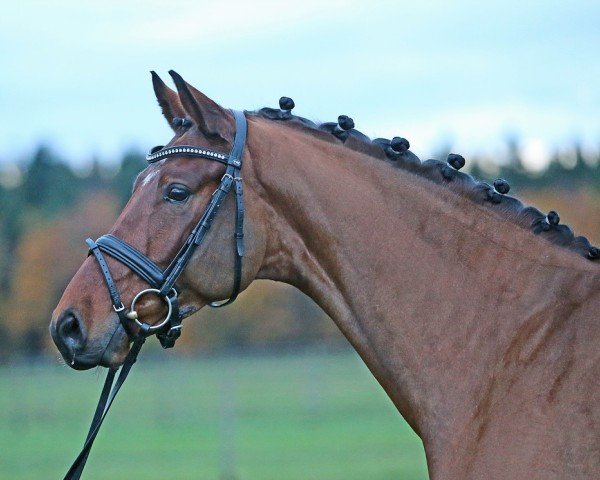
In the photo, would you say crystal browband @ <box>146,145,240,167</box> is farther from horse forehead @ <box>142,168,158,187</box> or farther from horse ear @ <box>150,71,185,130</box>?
horse ear @ <box>150,71,185,130</box>

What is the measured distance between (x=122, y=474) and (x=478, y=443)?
501 inches

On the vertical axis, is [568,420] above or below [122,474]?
above

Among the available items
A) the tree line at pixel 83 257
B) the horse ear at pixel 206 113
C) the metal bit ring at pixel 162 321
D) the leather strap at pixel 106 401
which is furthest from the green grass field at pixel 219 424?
the horse ear at pixel 206 113

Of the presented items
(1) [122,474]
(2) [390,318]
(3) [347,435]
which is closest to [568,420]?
(2) [390,318]

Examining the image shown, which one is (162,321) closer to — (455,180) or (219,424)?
(455,180)

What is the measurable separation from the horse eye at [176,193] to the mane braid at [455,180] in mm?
622

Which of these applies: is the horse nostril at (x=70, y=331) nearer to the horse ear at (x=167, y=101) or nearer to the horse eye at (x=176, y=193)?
the horse eye at (x=176, y=193)

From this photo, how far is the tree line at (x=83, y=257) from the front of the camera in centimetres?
4344

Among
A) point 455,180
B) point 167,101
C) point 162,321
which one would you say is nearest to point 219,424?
point 167,101

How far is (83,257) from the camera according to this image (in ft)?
141

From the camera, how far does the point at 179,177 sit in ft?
14.6

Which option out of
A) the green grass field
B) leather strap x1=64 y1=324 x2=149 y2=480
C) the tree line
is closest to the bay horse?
leather strap x1=64 y1=324 x2=149 y2=480

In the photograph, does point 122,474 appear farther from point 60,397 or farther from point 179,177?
point 60,397

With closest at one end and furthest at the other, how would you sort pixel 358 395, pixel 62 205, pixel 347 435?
1. pixel 347 435
2. pixel 358 395
3. pixel 62 205
